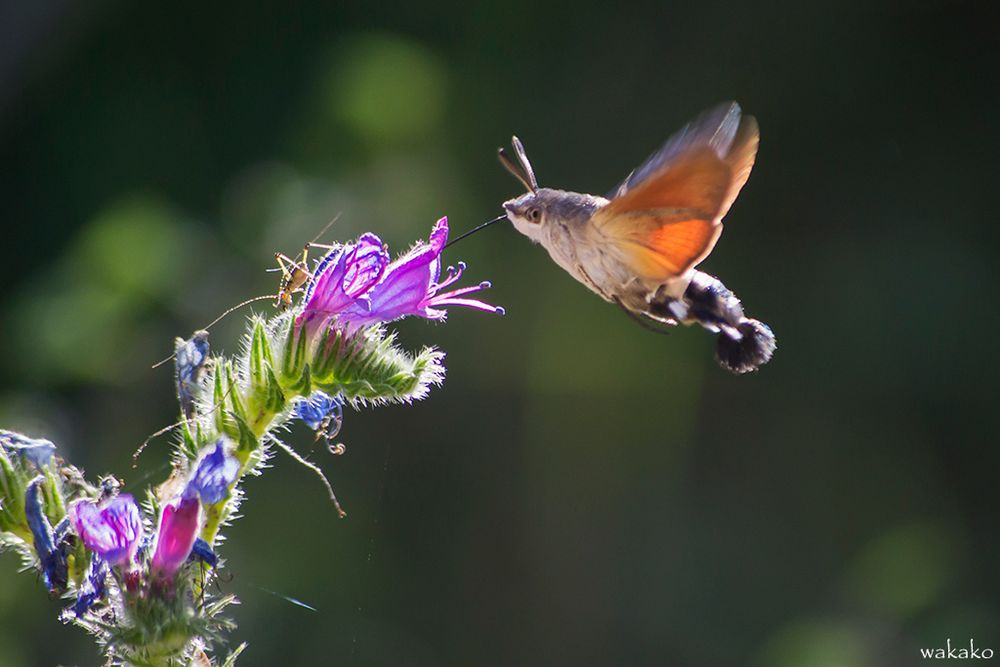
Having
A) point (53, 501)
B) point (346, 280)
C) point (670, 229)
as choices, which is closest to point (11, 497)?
point (53, 501)

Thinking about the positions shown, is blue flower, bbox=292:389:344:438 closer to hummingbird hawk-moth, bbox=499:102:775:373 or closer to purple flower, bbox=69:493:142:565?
purple flower, bbox=69:493:142:565

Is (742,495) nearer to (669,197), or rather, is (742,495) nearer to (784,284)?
(784,284)

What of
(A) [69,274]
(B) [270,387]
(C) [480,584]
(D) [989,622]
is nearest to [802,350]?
(D) [989,622]

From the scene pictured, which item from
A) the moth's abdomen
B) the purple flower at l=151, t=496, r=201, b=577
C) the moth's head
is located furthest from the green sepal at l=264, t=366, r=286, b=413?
the moth's abdomen

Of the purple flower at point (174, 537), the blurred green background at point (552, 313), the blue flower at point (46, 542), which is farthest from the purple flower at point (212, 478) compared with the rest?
the blurred green background at point (552, 313)

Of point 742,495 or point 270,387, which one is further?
point 742,495

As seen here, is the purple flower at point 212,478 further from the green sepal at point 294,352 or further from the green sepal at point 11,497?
the green sepal at point 11,497

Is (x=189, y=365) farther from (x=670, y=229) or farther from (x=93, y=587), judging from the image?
(x=670, y=229)
